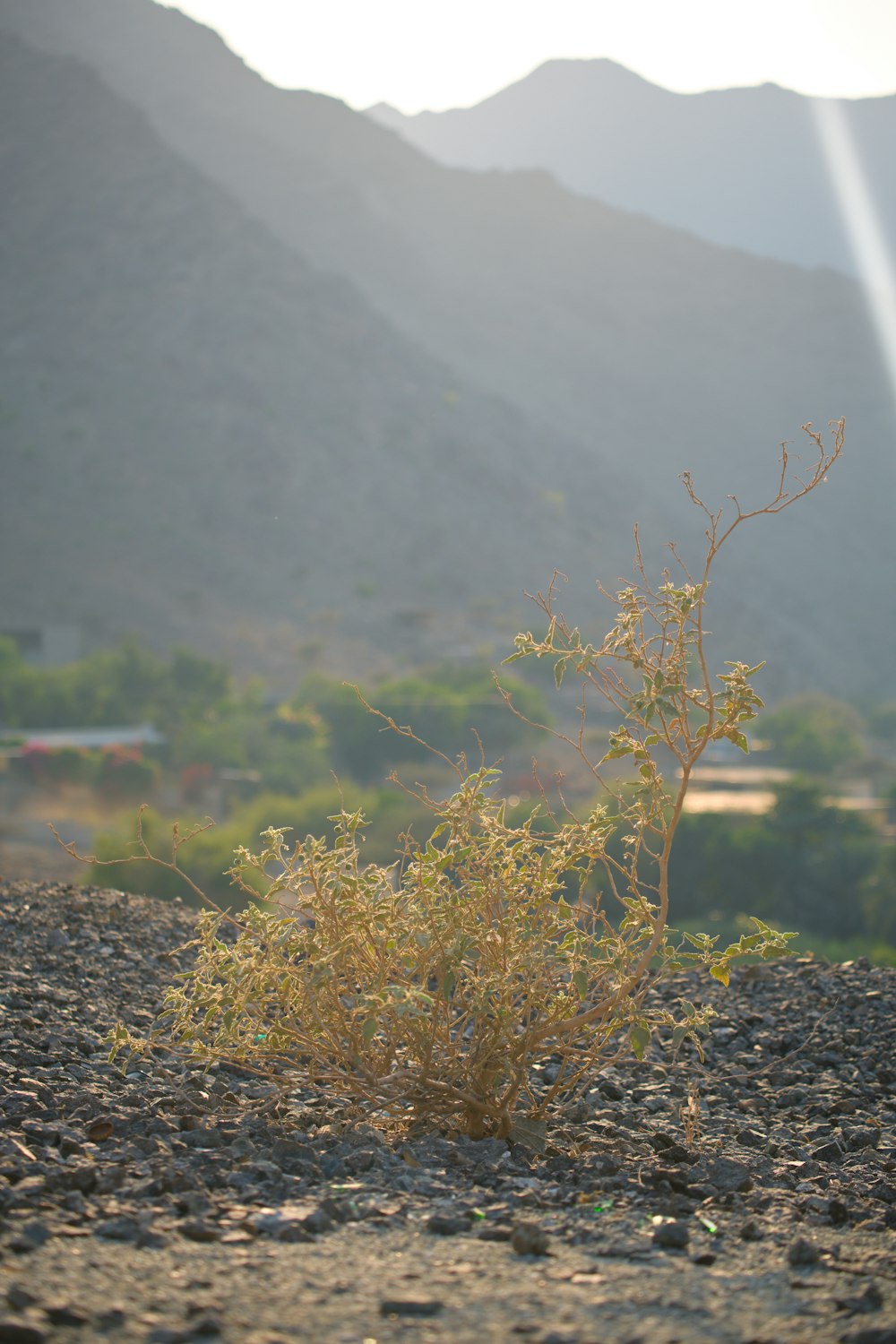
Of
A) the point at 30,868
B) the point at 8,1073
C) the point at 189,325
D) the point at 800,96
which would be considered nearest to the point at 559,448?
the point at 189,325

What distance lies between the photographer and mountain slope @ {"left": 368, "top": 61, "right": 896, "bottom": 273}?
126812 mm

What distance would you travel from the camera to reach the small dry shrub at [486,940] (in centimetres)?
333

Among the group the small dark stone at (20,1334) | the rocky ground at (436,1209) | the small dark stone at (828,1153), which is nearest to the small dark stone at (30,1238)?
the rocky ground at (436,1209)

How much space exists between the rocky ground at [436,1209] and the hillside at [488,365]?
45.3 metres

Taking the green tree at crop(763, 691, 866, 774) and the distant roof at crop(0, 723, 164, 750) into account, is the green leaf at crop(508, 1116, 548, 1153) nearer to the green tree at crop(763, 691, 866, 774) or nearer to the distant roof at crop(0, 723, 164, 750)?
the distant roof at crop(0, 723, 164, 750)

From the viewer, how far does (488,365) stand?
73688 millimetres

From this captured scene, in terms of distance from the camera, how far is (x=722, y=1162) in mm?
3283

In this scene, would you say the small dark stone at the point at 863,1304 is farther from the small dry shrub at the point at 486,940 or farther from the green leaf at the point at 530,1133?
the green leaf at the point at 530,1133

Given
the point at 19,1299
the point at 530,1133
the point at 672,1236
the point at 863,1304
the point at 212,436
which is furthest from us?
the point at 212,436

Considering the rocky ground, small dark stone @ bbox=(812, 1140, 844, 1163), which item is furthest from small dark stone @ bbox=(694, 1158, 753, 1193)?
small dark stone @ bbox=(812, 1140, 844, 1163)

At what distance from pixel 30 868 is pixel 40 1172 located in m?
14.7

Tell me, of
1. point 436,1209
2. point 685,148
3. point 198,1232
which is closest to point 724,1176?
point 436,1209

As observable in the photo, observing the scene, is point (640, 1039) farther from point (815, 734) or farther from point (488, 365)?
point (488, 365)

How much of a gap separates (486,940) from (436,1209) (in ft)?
2.53
